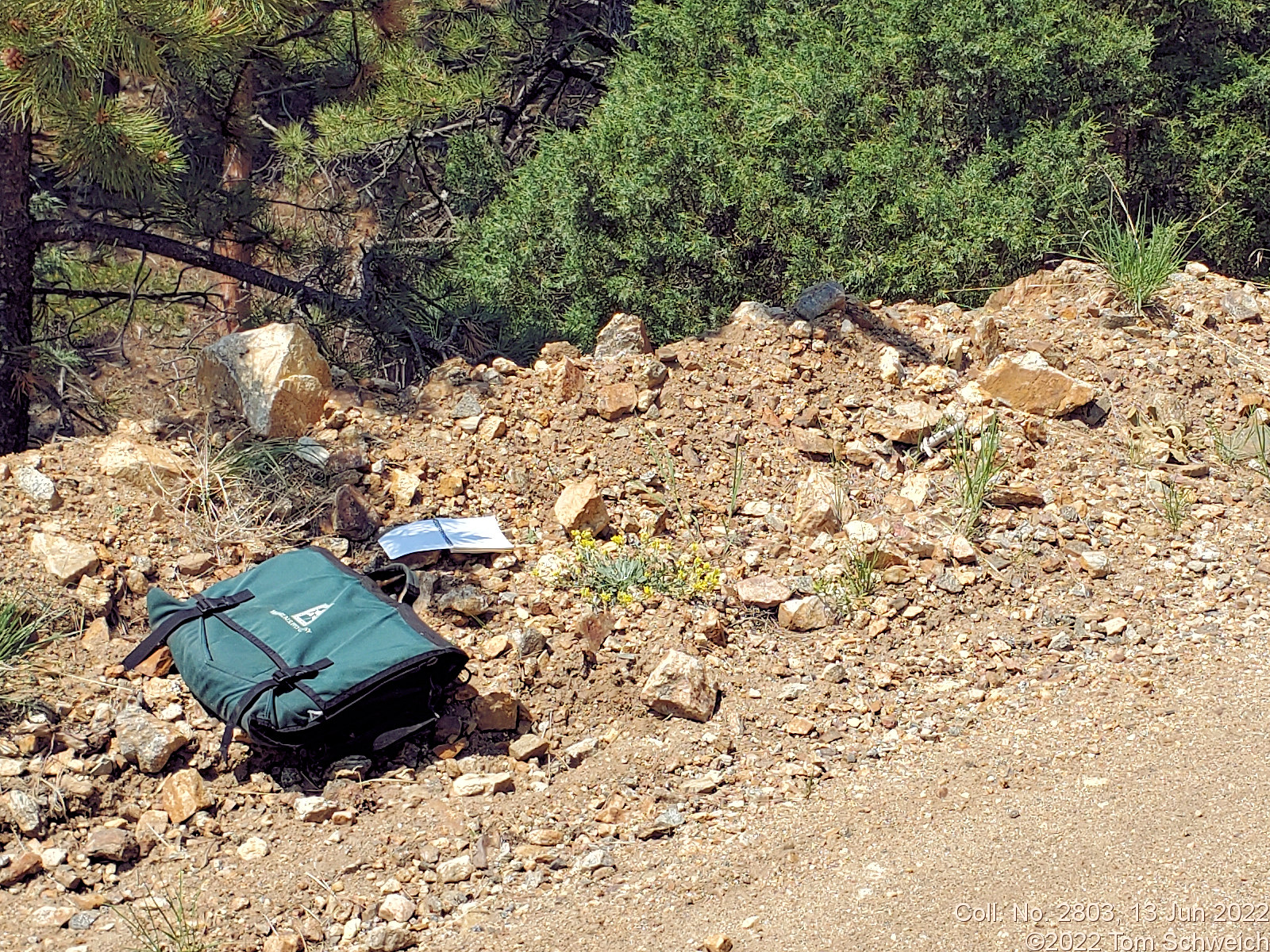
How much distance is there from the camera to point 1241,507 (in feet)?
12.3

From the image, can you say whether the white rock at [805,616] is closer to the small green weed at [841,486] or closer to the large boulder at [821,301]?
the small green weed at [841,486]

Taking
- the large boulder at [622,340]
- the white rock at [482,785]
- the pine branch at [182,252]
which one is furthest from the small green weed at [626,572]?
the pine branch at [182,252]

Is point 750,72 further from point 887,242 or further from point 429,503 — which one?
point 429,503

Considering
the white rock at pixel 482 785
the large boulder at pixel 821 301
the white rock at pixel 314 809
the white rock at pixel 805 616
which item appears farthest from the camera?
the large boulder at pixel 821 301

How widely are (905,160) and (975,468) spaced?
7.70ft

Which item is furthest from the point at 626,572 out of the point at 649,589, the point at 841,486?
the point at 841,486

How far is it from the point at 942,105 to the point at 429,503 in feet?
11.3

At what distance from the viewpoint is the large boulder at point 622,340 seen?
4340 mm

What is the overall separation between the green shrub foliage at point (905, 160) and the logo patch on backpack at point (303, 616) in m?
3.08

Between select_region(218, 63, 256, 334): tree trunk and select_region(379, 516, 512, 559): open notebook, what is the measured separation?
198 centimetres

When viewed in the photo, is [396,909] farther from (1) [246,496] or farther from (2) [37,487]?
(2) [37,487]

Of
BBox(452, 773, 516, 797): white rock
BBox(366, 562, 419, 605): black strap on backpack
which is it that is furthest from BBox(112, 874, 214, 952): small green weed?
BBox(366, 562, 419, 605): black strap on backpack

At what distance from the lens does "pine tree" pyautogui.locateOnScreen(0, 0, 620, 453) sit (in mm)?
3590

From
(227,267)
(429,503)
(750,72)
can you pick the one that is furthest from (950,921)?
(750,72)
